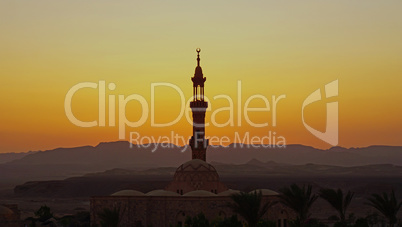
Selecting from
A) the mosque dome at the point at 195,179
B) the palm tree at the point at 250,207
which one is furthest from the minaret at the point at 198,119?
the palm tree at the point at 250,207

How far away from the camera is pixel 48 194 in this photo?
154 m

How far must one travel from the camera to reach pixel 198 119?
6469 centimetres

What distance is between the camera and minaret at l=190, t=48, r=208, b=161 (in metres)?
63.7

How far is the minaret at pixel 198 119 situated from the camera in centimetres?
6374

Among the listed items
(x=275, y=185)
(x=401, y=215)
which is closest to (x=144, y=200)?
(x=401, y=215)

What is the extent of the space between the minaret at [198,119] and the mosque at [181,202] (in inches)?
225

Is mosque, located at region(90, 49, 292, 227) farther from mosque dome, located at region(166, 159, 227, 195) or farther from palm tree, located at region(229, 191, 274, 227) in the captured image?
palm tree, located at region(229, 191, 274, 227)

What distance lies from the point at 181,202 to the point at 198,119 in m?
13.1

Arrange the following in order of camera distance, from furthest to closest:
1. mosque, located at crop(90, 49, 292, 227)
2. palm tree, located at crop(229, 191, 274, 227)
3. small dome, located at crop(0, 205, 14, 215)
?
small dome, located at crop(0, 205, 14, 215) < mosque, located at crop(90, 49, 292, 227) < palm tree, located at crop(229, 191, 274, 227)

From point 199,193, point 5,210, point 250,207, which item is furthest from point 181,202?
point 5,210

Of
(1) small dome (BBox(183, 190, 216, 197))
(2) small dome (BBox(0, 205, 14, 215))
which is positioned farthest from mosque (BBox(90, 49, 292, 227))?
(2) small dome (BBox(0, 205, 14, 215))

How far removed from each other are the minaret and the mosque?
5.71m

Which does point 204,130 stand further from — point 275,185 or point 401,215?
point 275,185

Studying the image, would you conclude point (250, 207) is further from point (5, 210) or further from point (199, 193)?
point (5, 210)
